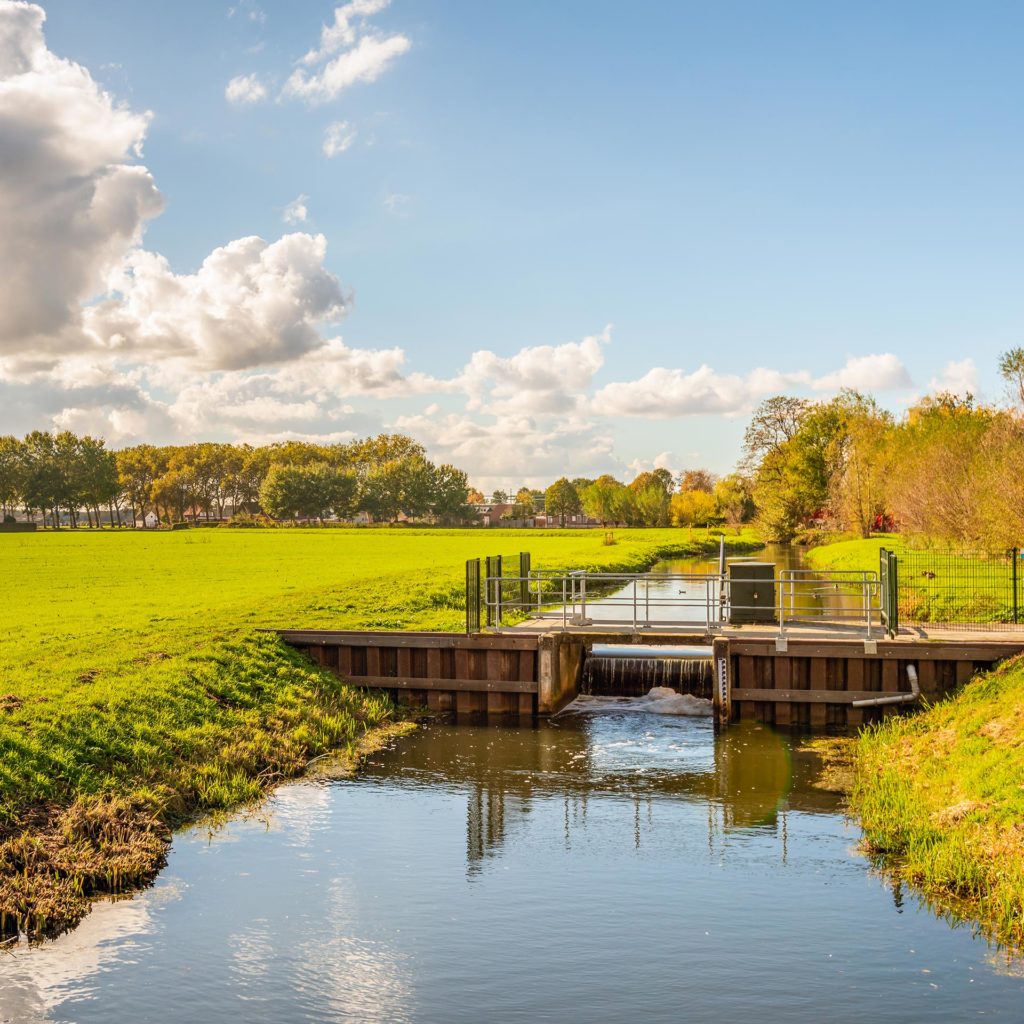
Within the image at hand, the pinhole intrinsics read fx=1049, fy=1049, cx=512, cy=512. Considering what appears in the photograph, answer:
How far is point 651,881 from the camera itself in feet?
48.4

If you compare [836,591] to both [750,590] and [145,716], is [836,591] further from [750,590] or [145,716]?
[145,716]

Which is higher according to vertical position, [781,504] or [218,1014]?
[781,504]

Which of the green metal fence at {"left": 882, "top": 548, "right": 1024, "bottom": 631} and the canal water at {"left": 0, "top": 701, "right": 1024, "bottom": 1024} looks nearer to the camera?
the canal water at {"left": 0, "top": 701, "right": 1024, "bottom": 1024}

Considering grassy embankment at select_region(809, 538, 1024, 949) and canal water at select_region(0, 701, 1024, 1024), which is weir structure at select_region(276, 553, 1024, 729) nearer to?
grassy embankment at select_region(809, 538, 1024, 949)

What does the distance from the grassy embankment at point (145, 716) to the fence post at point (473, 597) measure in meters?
3.10

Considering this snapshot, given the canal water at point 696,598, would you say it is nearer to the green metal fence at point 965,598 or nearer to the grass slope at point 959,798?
the green metal fence at point 965,598

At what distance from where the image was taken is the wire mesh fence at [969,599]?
1145 inches

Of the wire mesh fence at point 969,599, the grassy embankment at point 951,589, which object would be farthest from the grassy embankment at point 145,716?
the grassy embankment at point 951,589

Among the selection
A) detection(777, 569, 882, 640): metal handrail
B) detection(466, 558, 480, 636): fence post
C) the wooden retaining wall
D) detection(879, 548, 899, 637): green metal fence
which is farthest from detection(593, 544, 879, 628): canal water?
detection(466, 558, 480, 636): fence post

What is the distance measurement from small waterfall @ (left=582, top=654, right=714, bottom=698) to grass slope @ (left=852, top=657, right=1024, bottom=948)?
224 inches

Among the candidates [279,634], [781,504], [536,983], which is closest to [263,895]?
[536,983]

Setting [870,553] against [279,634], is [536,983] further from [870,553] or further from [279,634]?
[870,553]

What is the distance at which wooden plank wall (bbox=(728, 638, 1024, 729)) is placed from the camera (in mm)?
24188

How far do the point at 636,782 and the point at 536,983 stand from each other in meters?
8.26
